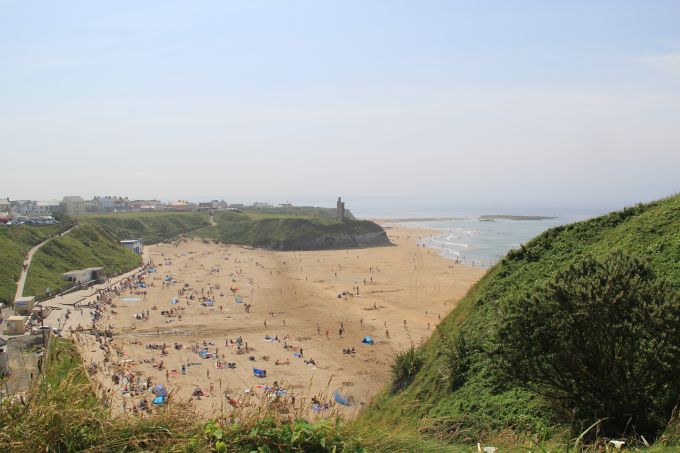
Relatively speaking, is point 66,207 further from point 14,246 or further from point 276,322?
point 276,322

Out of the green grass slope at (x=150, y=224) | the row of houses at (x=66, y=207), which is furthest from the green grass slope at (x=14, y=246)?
the green grass slope at (x=150, y=224)

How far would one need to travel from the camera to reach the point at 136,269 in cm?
6044

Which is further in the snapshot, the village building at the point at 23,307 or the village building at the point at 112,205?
the village building at the point at 112,205

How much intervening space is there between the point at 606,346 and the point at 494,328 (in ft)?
7.74

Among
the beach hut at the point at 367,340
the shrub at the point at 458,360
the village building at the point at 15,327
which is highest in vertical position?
the shrub at the point at 458,360

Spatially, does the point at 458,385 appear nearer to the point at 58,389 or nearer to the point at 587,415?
the point at 587,415

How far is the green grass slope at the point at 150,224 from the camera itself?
93812mm

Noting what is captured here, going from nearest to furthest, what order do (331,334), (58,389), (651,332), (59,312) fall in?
(58,389)
(651,332)
(331,334)
(59,312)

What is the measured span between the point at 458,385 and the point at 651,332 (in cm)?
620

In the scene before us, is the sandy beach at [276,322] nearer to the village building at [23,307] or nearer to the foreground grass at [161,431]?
the village building at [23,307]

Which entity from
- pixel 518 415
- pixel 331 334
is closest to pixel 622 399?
pixel 518 415

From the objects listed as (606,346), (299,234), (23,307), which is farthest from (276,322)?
(299,234)

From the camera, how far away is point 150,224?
104375 mm

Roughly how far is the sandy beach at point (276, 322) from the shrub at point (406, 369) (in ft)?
7.90
